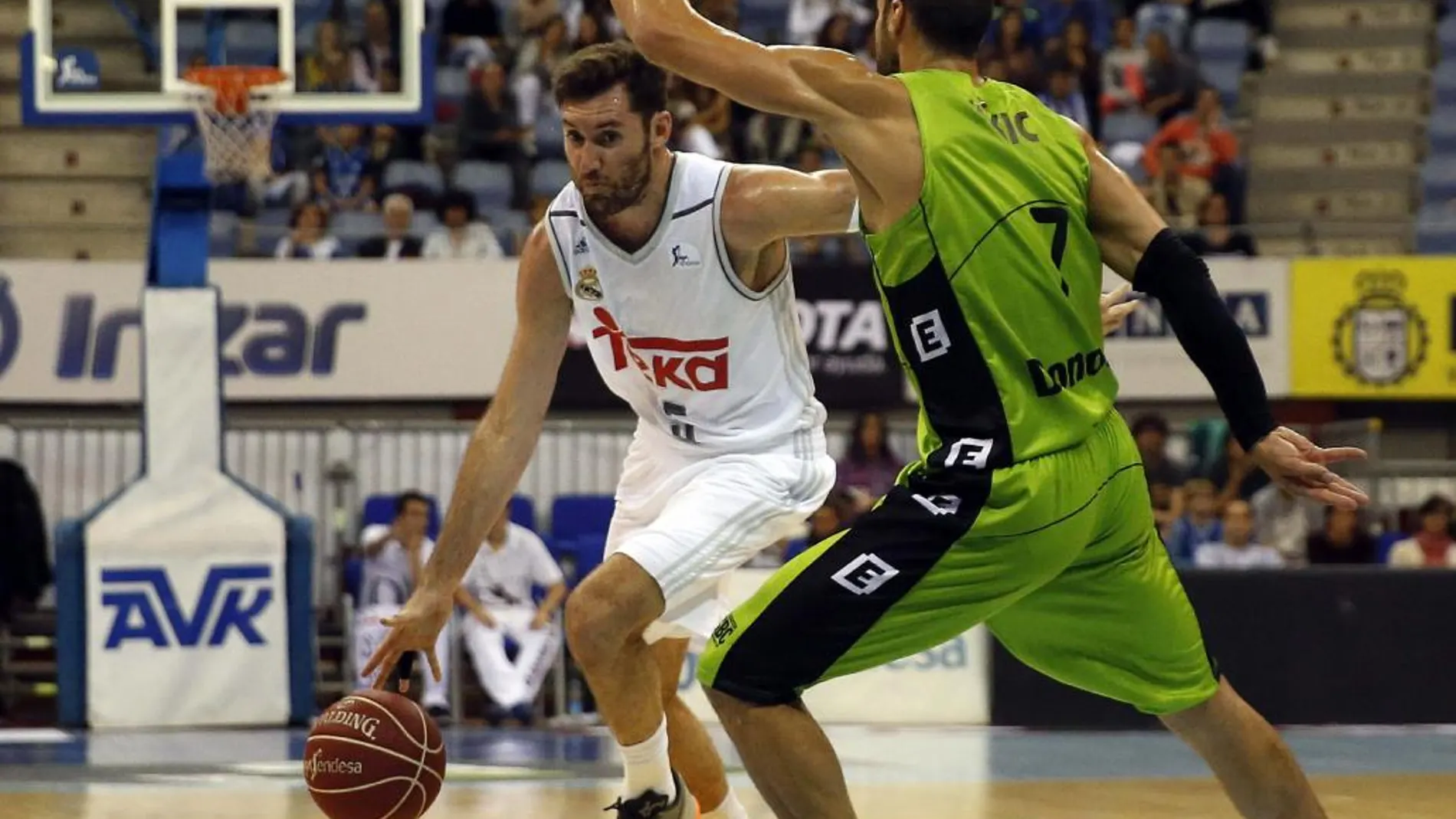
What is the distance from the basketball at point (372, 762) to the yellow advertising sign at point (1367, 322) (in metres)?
10.9

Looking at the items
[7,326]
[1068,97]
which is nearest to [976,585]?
[7,326]

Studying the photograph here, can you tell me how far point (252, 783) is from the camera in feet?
30.3

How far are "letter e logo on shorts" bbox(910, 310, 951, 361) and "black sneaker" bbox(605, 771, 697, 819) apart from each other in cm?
205

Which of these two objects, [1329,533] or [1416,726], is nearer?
[1416,726]

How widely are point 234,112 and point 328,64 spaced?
2.17 m

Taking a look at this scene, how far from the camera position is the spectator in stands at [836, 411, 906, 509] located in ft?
46.1

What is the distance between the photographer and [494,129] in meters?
17.2

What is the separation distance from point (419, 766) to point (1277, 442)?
2.54 m

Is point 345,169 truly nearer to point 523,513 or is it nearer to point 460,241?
point 460,241

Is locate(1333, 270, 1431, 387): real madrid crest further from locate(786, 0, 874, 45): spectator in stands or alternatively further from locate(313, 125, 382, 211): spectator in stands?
locate(313, 125, 382, 211): spectator in stands

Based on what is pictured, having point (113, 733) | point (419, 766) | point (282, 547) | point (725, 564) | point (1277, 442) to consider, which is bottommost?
point (113, 733)

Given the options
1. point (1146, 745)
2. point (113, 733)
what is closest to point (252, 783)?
point (113, 733)

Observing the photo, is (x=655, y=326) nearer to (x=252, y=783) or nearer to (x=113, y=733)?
(x=252, y=783)

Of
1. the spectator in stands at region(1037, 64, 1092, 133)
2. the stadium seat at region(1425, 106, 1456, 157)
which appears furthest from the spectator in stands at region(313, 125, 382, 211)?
the stadium seat at region(1425, 106, 1456, 157)
